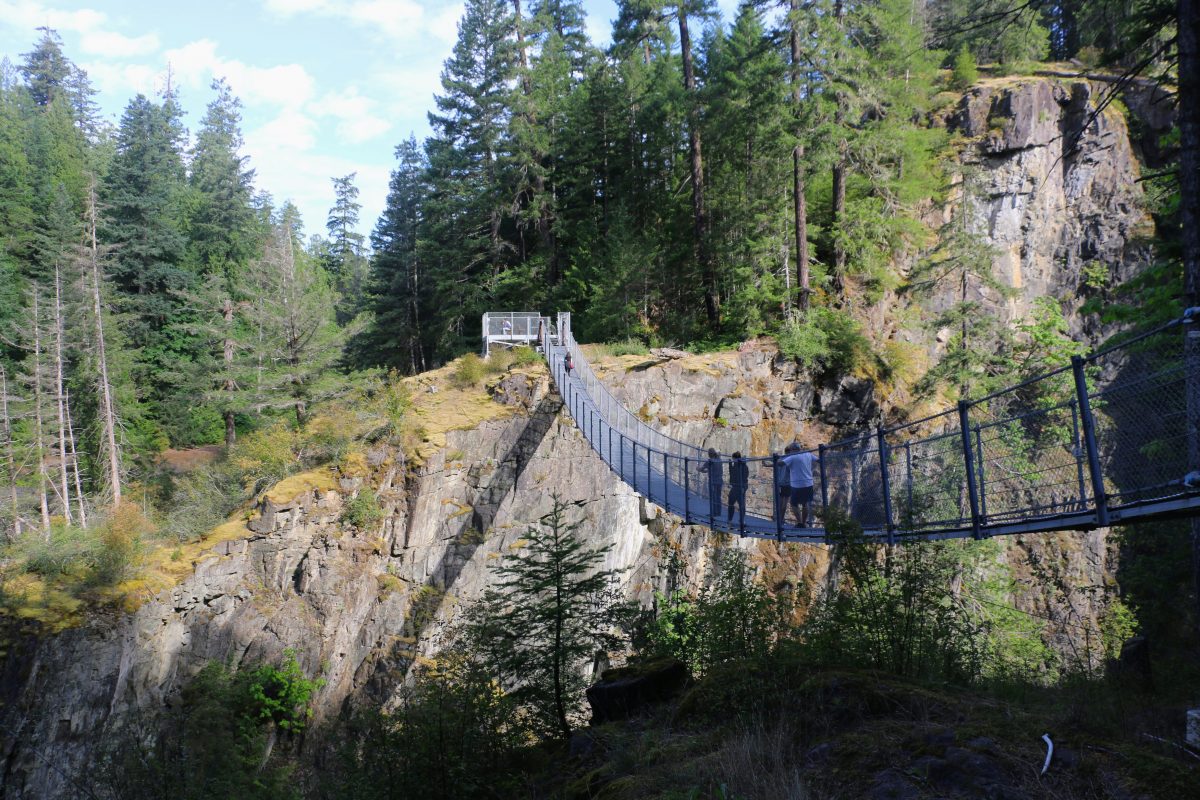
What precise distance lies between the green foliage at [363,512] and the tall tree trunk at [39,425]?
11075 mm

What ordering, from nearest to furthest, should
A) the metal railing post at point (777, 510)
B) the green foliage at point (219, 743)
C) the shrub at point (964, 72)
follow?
the green foliage at point (219, 743) < the metal railing post at point (777, 510) < the shrub at point (964, 72)

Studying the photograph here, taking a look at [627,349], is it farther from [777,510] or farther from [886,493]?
[886,493]

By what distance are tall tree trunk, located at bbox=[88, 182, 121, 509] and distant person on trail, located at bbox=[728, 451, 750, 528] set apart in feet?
57.2

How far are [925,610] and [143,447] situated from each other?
83.8 ft

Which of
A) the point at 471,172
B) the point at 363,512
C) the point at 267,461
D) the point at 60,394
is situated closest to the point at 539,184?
the point at 471,172

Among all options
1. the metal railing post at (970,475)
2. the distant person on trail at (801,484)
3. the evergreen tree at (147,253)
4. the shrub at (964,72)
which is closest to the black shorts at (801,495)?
the distant person on trail at (801,484)

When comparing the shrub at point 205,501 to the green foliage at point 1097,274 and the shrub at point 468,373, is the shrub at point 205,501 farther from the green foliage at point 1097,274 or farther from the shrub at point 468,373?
the green foliage at point 1097,274

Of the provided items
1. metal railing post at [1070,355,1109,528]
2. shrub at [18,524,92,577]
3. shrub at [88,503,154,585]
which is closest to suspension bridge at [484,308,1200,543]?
metal railing post at [1070,355,1109,528]

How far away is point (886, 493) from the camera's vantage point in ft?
17.1

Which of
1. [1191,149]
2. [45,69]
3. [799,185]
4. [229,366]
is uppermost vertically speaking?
[45,69]

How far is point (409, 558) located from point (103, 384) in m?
13.4

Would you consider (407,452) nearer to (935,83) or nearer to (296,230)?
(935,83)

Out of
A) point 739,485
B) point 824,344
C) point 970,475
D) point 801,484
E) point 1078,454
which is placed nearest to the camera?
point 1078,454

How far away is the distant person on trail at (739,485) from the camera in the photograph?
7.20m
